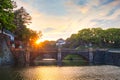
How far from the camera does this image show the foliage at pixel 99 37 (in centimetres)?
13438

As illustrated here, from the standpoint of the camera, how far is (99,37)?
136 metres

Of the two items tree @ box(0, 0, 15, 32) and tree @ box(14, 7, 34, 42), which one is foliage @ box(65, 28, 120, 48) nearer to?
tree @ box(14, 7, 34, 42)

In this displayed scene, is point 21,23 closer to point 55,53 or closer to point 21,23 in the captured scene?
point 21,23

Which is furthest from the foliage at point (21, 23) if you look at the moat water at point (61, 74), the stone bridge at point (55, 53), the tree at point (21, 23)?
the moat water at point (61, 74)

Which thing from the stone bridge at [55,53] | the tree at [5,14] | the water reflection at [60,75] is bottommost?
the water reflection at [60,75]

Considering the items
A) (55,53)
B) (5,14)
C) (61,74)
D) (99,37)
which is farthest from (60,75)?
(99,37)

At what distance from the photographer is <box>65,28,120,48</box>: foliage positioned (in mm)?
134375

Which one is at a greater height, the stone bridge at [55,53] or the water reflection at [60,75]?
the stone bridge at [55,53]

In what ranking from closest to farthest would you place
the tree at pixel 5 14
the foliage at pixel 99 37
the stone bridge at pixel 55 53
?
the tree at pixel 5 14 < the stone bridge at pixel 55 53 < the foliage at pixel 99 37

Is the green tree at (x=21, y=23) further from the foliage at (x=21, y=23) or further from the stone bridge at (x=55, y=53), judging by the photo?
the stone bridge at (x=55, y=53)

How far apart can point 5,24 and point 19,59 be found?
120ft

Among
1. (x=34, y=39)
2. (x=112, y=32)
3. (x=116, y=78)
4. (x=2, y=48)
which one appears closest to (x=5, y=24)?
(x=116, y=78)

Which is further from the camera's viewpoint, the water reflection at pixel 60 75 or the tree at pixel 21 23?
the tree at pixel 21 23

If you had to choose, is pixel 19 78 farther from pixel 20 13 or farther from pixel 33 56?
pixel 20 13
